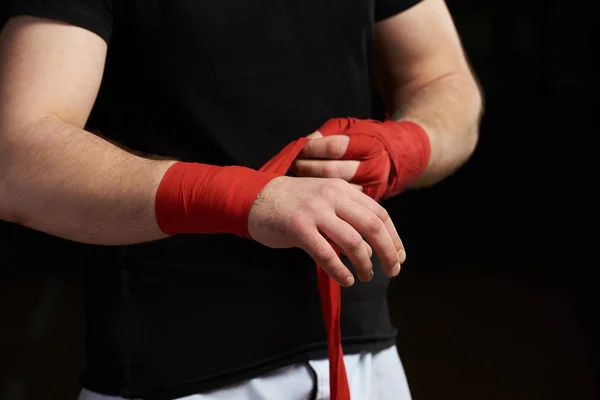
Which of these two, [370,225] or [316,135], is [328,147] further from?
[370,225]

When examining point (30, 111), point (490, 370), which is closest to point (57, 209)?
point (30, 111)

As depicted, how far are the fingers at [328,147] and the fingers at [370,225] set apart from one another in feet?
0.59

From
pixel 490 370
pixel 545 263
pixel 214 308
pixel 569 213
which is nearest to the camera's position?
pixel 214 308

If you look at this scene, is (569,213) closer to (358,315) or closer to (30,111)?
(358,315)

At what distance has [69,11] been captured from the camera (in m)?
0.92

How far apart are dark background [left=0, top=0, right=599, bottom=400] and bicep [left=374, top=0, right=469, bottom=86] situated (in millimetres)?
1714

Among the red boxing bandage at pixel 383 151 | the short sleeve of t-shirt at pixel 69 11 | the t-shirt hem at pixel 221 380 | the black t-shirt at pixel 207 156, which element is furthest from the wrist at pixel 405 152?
the short sleeve of t-shirt at pixel 69 11

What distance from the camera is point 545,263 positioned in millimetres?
3662

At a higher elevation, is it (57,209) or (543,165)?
(543,165)

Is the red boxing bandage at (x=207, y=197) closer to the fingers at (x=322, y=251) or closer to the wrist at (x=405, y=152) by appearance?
the fingers at (x=322, y=251)

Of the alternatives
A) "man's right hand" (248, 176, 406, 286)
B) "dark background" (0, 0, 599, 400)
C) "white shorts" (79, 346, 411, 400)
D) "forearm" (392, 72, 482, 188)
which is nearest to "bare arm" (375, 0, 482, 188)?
"forearm" (392, 72, 482, 188)

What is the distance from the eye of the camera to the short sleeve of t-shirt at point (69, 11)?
3.01 ft

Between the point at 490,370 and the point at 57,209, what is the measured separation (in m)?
2.24

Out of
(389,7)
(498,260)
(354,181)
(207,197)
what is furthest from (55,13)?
(498,260)
